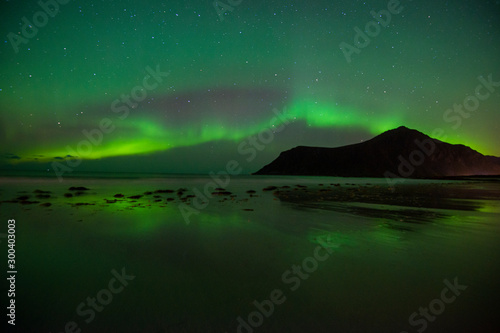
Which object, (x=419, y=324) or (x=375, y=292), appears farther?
(x=375, y=292)

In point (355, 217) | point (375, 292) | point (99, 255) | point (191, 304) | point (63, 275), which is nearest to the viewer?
point (191, 304)

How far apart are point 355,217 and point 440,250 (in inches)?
251

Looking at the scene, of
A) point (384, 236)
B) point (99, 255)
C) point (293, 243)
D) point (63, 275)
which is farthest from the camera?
point (384, 236)

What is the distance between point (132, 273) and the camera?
21.2 ft

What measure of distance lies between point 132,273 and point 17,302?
2.17 m

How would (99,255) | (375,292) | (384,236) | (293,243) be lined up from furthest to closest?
(384,236) < (293,243) < (99,255) < (375,292)

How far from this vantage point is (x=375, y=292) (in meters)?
5.31

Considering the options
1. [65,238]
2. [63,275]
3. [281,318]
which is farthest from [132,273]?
[65,238]

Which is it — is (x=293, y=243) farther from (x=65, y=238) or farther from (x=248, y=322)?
(x=65, y=238)

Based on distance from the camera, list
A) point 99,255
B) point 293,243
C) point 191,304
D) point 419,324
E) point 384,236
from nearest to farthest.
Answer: point 419,324 → point 191,304 → point 99,255 → point 293,243 → point 384,236

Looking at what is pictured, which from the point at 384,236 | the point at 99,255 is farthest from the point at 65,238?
the point at 384,236

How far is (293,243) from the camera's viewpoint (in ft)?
30.4

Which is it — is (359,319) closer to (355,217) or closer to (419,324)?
(419,324)

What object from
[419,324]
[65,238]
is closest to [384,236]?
[419,324]
